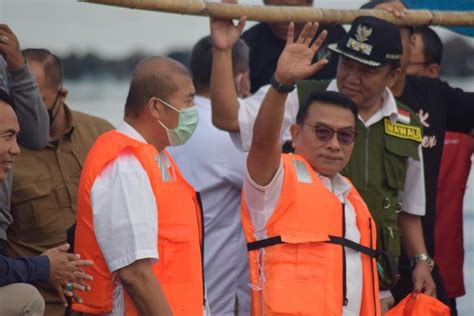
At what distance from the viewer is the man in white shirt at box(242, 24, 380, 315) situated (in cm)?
589

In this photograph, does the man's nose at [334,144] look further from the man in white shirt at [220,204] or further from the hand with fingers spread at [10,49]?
the hand with fingers spread at [10,49]

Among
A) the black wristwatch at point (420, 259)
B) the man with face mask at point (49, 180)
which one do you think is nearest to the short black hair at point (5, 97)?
the man with face mask at point (49, 180)

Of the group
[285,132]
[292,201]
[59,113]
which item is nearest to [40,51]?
[59,113]

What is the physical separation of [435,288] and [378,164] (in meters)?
0.75

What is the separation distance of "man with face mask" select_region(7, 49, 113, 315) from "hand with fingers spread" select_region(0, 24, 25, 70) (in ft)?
3.29

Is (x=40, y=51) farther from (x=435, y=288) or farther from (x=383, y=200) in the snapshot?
(x=435, y=288)

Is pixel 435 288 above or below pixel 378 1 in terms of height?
below

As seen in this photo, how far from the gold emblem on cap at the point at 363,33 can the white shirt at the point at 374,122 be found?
290 millimetres

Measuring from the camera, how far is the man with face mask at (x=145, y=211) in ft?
17.8

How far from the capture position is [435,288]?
686 centimetres

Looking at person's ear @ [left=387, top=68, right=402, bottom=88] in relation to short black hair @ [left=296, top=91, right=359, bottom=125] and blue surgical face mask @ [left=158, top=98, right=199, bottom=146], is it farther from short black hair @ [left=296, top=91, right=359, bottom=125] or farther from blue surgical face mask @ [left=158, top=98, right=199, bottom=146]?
blue surgical face mask @ [left=158, top=98, right=199, bottom=146]

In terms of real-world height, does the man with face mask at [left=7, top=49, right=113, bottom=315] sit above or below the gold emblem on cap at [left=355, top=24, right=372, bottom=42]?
below

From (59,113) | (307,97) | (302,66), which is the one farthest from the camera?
(59,113)

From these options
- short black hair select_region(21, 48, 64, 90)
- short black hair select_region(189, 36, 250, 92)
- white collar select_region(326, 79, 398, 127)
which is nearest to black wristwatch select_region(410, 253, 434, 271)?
white collar select_region(326, 79, 398, 127)
